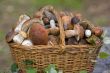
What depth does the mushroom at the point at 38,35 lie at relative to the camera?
268 cm

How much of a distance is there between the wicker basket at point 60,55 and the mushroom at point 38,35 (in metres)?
0.04

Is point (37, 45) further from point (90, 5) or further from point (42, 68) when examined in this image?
point (90, 5)

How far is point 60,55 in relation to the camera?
8.84 feet

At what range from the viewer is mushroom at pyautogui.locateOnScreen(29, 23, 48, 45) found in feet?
8.79

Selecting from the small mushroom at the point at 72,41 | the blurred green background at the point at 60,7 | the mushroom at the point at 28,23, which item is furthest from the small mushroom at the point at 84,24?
the blurred green background at the point at 60,7

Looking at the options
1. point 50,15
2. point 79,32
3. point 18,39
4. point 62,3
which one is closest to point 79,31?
point 79,32

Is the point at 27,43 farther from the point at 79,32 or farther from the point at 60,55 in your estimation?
the point at 79,32

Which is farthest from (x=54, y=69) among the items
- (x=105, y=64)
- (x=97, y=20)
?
(x=97, y=20)

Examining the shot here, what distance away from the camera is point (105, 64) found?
11.1 feet

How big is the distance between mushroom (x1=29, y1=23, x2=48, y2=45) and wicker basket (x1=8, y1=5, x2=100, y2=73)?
0.04 meters

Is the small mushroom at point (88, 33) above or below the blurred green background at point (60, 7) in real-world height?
below

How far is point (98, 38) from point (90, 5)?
3.39 meters

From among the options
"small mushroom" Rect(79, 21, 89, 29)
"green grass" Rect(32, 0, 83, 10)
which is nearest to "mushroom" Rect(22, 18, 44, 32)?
"small mushroom" Rect(79, 21, 89, 29)

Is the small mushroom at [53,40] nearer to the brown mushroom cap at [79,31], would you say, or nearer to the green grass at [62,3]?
the brown mushroom cap at [79,31]
